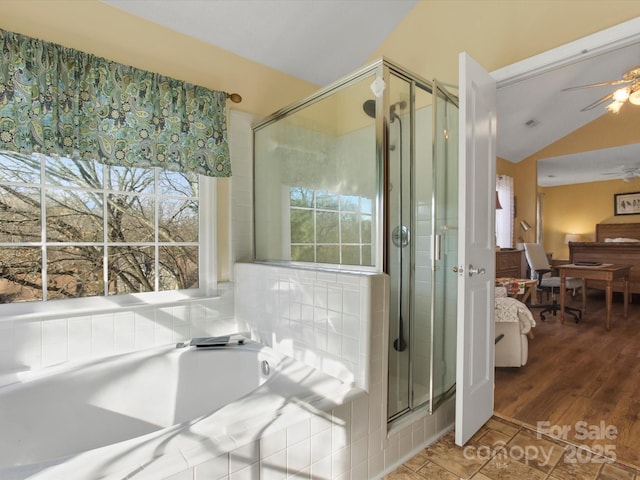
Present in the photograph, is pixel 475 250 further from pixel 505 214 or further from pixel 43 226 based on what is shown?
pixel 505 214

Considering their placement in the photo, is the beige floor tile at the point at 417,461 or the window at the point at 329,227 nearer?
the beige floor tile at the point at 417,461

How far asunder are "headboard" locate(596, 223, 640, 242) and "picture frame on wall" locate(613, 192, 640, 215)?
296mm

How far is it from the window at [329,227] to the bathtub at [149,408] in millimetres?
594

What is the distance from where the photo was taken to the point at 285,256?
2271mm

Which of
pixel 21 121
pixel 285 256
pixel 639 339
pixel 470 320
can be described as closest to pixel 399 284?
pixel 470 320

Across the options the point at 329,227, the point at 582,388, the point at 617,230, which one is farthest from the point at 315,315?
the point at 617,230

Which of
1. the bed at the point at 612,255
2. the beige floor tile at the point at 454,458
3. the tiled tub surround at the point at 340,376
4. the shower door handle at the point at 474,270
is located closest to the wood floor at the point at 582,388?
the beige floor tile at the point at 454,458

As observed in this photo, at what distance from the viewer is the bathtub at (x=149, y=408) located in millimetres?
1064

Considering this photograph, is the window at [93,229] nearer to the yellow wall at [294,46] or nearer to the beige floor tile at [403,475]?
the yellow wall at [294,46]

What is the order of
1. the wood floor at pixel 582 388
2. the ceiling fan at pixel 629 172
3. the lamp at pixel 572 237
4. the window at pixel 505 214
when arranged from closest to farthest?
the wood floor at pixel 582 388, the window at pixel 505 214, the ceiling fan at pixel 629 172, the lamp at pixel 572 237

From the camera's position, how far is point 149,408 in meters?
1.84

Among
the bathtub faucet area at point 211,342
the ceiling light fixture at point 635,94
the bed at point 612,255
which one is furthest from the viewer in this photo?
the bed at point 612,255

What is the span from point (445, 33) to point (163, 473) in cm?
275

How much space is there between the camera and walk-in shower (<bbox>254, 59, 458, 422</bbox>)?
1719 mm
